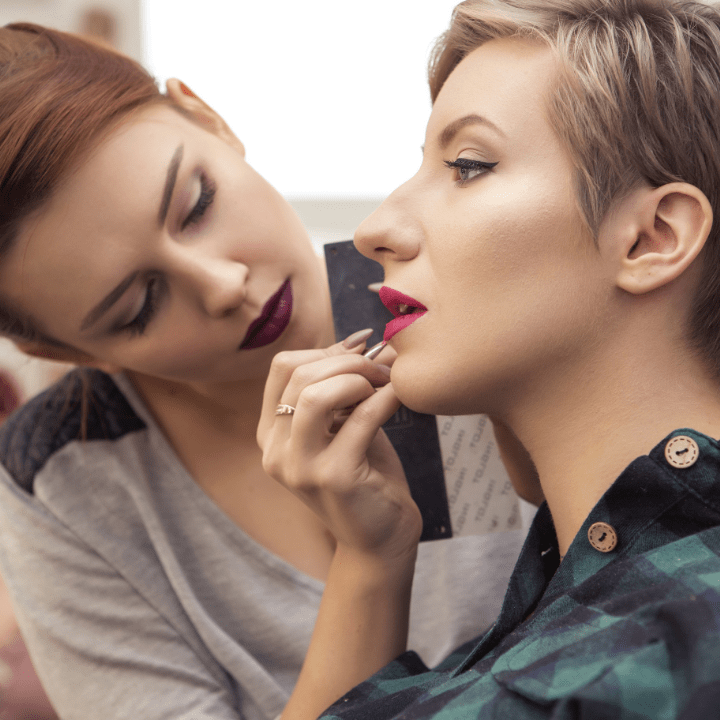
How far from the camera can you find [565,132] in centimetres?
Result: 68

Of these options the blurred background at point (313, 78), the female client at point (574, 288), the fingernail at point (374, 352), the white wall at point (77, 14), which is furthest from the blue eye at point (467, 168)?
the white wall at point (77, 14)

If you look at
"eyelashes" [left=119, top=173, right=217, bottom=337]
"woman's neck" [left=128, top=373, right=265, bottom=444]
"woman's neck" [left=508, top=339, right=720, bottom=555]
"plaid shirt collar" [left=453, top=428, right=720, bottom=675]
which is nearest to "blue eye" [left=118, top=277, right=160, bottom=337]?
"eyelashes" [left=119, top=173, right=217, bottom=337]

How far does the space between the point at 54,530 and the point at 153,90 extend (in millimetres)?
724

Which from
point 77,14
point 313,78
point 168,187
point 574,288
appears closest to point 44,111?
point 168,187

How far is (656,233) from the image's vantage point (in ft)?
2.25

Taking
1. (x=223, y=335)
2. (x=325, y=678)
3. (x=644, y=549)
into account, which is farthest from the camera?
(x=223, y=335)

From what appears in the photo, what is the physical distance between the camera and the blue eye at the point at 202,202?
3.14ft

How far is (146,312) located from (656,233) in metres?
0.68

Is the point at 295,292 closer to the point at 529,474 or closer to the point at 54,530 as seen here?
the point at 529,474

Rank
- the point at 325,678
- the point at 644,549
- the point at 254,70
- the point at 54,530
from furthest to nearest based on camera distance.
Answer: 1. the point at 254,70
2. the point at 54,530
3. the point at 325,678
4. the point at 644,549

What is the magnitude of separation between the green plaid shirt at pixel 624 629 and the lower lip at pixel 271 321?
1.63 ft

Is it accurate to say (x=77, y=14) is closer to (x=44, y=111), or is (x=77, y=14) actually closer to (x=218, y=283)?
(x=44, y=111)

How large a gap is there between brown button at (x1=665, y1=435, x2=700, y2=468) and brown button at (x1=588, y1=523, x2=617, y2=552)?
9 cm

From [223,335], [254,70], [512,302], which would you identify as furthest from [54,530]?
[254,70]
